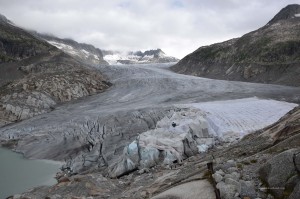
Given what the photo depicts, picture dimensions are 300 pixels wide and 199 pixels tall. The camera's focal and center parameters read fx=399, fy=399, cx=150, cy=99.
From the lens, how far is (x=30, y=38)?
229ft

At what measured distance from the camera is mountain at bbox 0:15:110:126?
134 feet

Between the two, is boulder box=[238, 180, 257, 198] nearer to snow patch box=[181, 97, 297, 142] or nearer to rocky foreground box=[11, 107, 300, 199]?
rocky foreground box=[11, 107, 300, 199]

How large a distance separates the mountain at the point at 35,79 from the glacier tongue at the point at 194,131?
18.7 m

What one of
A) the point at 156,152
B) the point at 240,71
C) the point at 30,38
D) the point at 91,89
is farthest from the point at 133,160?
the point at 30,38

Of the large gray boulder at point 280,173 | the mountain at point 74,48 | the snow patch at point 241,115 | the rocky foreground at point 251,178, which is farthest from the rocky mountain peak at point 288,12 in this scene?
the mountain at point 74,48

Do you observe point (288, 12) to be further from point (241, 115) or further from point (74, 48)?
point (74, 48)

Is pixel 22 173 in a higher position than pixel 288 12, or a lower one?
lower

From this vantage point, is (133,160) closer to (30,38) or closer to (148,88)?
(148,88)

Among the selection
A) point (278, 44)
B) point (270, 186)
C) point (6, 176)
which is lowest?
point (6, 176)

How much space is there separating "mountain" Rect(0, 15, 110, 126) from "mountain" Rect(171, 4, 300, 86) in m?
18.6

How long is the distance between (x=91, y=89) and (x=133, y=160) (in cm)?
3058

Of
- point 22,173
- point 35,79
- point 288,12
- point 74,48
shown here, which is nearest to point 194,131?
point 22,173

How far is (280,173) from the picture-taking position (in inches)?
313

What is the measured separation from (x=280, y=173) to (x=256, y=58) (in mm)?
49076
